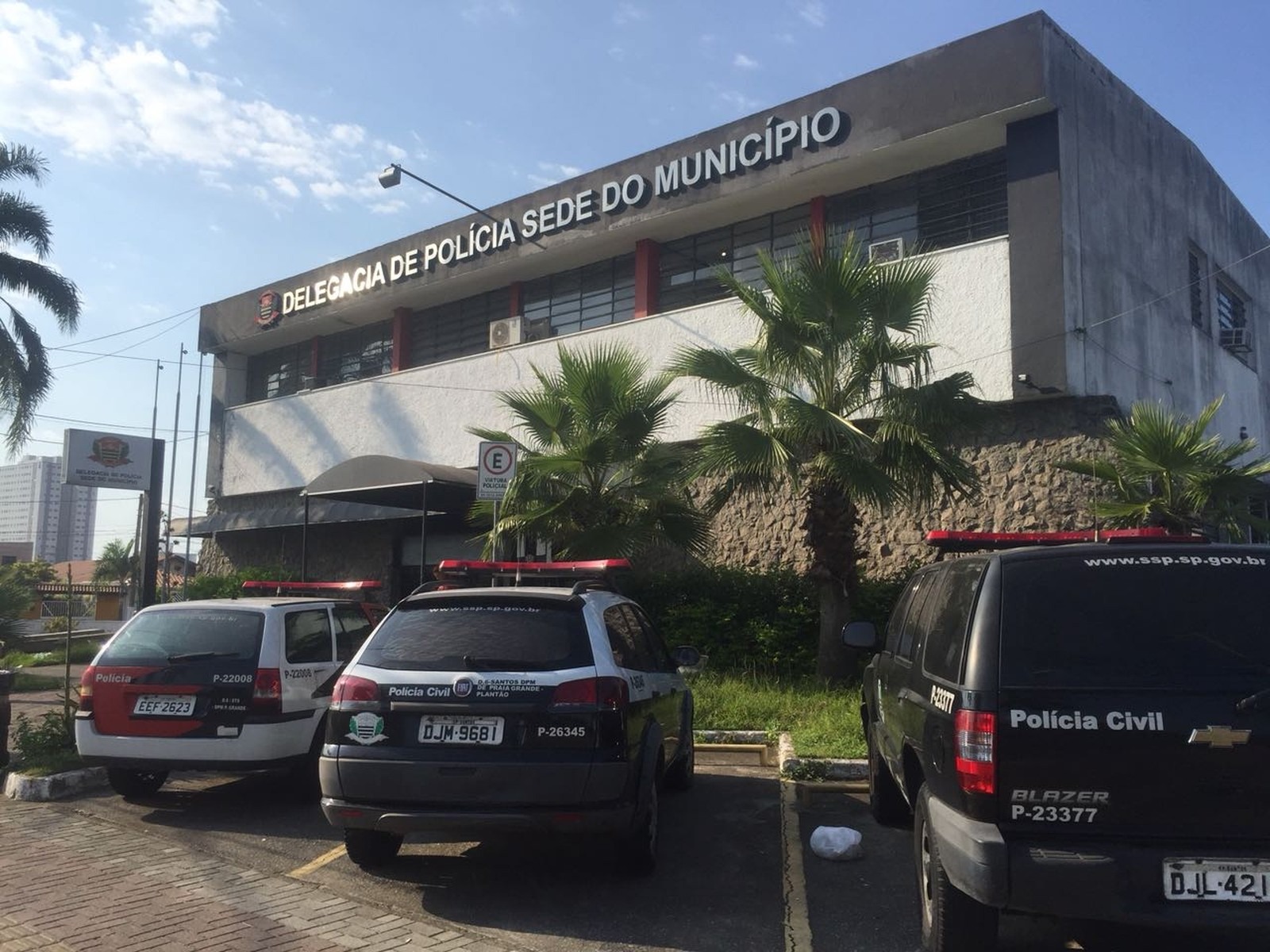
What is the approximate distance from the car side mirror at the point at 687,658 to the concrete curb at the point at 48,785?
4.62 metres

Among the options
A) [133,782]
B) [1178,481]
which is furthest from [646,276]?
[133,782]

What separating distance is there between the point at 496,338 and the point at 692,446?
18.2 ft

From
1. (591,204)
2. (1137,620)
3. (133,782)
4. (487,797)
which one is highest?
(591,204)

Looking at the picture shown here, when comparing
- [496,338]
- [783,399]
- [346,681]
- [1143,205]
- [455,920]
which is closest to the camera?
[455,920]

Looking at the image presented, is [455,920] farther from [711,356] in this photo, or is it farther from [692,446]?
[692,446]

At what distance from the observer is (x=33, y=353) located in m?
24.6

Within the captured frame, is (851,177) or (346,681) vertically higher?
(851,177)

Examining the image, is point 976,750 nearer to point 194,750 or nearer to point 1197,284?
point 194,750

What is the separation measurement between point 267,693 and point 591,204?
42.6ft

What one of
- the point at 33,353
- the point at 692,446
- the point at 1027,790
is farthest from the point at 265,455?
the point at 1027,790

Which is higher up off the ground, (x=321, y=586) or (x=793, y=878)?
(x=321, y=586)

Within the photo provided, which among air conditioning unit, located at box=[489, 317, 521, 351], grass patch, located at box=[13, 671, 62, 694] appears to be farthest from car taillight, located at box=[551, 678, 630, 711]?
air conditioning unit, located at box=[489, 317, 521, 351]

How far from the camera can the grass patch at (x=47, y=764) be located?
8320mm

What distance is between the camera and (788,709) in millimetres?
10781
